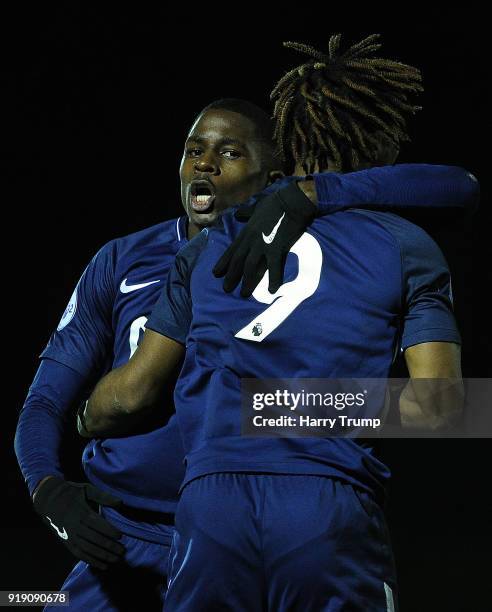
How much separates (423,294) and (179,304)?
354mm

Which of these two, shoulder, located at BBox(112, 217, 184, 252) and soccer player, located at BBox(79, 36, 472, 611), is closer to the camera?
soccer player, located at BBox(79, 36, 472, 611)

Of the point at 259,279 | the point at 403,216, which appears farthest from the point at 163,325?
the point at 403,216

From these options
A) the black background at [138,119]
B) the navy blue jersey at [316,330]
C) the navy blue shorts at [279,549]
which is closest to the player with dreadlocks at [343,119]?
the navy blue jersey at [316,330]

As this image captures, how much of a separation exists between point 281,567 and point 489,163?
244cm

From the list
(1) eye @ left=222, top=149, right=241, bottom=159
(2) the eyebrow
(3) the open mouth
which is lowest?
(3) the open mouth

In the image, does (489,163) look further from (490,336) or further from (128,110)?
(128,110)

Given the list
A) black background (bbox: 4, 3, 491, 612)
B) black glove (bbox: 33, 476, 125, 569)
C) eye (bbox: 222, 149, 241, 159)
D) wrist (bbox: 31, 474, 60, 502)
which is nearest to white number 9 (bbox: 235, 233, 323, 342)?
black glove (bbox: 33, 476, 125, 569)

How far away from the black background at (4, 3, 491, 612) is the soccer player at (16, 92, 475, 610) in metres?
1.30

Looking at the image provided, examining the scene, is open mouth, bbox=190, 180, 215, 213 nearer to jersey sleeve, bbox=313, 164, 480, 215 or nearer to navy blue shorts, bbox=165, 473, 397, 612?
jersey sleeve, bbox=313, 164, 480, 215

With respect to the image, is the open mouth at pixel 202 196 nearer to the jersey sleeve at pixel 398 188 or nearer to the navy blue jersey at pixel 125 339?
the navy blue jersey at pixel 125 339

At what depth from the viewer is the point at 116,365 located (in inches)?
79.9

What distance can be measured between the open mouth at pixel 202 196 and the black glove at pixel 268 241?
0.58 m

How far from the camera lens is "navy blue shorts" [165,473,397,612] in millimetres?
1311

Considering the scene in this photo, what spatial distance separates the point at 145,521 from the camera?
1.96 metres
